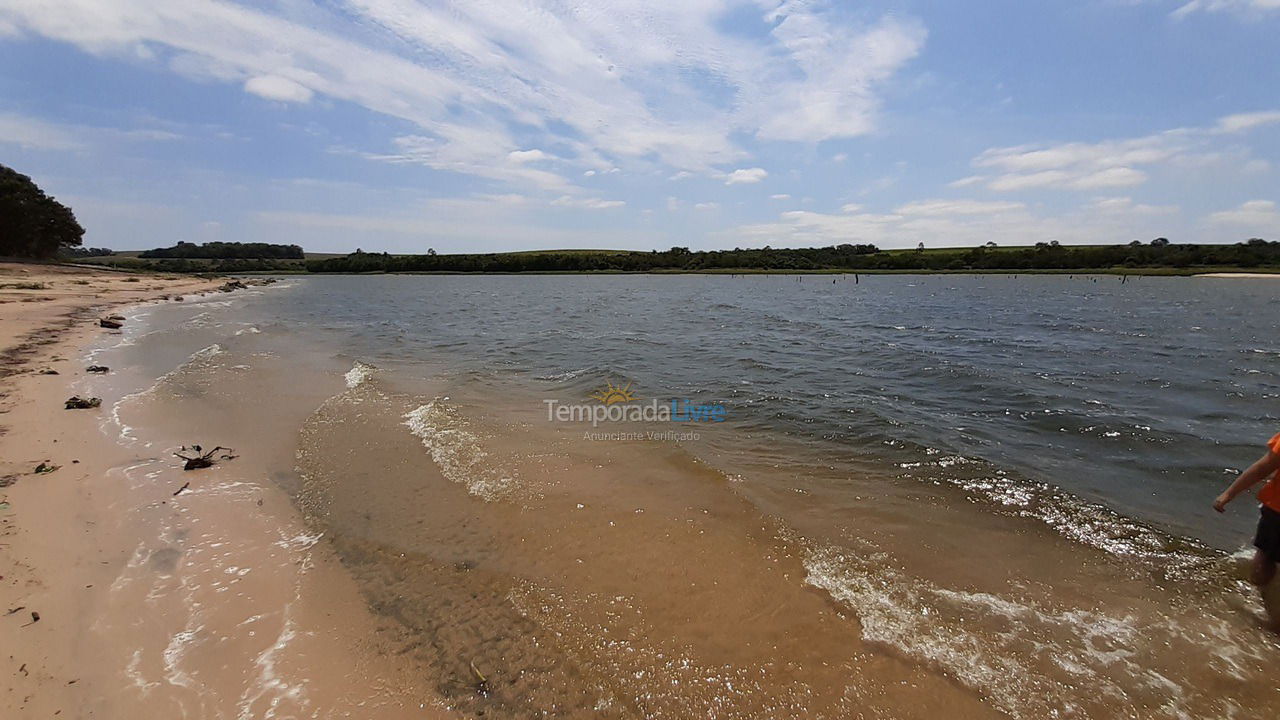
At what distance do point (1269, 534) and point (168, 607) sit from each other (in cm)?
1079

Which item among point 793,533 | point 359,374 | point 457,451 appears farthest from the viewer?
point 359,374

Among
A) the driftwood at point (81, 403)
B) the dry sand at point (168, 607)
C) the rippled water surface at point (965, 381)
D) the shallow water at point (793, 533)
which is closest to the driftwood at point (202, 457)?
the dry sand at point (168, 607)

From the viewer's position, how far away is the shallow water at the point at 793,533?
398 centimetres

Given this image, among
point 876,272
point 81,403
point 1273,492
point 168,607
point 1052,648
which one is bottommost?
point 1052,648

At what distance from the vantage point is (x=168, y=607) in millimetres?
4535

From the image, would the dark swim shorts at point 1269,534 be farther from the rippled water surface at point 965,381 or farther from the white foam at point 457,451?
the white foam at point 457,451

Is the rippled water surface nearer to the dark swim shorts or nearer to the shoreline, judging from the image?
the dark swim shorts

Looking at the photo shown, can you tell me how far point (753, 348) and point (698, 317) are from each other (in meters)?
14.9

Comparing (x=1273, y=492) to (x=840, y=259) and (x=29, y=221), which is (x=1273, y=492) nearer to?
(x=29, y=221)

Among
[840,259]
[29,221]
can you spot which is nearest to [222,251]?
[29,221]

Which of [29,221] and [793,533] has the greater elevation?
[29,221]

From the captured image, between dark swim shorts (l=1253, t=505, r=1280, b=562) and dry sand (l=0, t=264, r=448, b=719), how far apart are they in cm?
808

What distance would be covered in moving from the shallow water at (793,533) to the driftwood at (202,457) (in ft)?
2.53

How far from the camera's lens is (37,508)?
588cm
